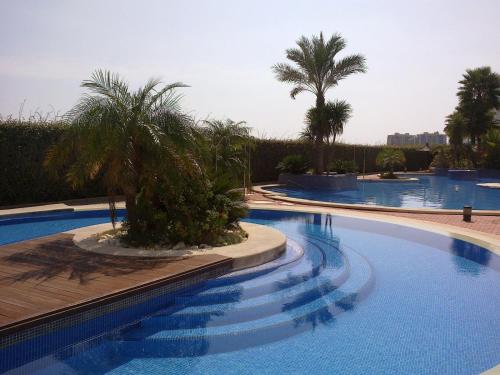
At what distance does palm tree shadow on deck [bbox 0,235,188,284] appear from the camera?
19.4 ft

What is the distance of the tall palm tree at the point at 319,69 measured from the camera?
2336 cm

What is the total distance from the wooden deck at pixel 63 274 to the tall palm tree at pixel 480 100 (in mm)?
42099

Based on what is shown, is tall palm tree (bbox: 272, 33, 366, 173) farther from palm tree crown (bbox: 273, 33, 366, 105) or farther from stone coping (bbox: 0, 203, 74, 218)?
stone coping (bbox: 0, 203, 74, 218)

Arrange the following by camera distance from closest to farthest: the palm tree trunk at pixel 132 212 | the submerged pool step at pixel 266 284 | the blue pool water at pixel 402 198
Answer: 1. the submerged pool step at pixel 266 284
2. the palm tree trunk at pixel 132 212
3. the blue pool water at pixel 402 198

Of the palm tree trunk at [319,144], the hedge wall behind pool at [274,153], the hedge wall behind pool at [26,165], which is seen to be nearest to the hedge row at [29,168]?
the hedge wall behind pool at [26,165]

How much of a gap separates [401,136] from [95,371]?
431ft

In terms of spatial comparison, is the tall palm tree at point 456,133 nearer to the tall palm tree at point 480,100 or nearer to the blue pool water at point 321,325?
the tall palm tree at point 480,100

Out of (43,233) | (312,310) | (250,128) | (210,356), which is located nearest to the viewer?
(210,356)

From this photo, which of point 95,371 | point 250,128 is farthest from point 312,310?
point 250,128

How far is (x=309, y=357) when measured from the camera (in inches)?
179

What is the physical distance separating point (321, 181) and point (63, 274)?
18446 mm

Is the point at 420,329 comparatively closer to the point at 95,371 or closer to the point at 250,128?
the point at 95,371

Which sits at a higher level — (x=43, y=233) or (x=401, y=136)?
(x=401, y=136)

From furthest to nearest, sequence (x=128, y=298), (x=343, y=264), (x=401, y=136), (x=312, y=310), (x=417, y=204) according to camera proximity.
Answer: (x=401, y=136) < (x=417, y=204) < (x=343, y=264) < (x=312, y=310) < (x=128, y=298)
